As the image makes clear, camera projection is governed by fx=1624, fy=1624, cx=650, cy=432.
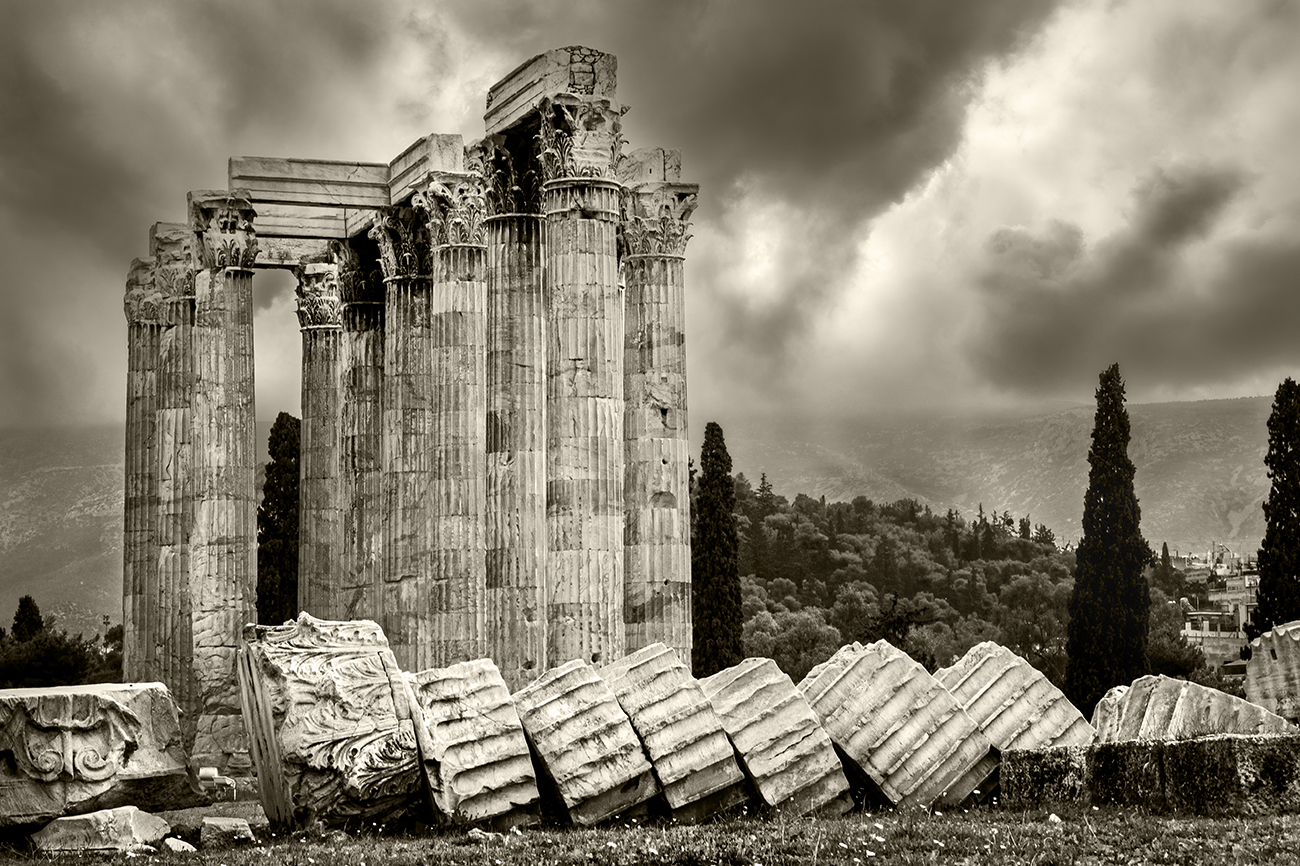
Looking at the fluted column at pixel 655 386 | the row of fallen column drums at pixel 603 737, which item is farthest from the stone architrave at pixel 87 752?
the fluted column at pixel 655 386

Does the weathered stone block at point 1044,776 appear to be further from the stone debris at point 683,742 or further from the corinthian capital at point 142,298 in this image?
the corinthian capital at point 142,298

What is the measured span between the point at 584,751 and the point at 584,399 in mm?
9975

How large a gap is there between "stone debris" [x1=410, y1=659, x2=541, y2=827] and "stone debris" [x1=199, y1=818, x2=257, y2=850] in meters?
1.78

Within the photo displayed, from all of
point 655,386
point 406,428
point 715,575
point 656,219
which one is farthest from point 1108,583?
point 406,428

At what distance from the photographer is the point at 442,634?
26812 millimetres

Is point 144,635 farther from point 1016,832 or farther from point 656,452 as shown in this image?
point 1016,832

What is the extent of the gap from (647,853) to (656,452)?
15723 millimetres

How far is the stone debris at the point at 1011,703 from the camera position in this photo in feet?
51.1

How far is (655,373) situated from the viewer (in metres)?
27.2

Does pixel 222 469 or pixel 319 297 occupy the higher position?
pixel 319 297

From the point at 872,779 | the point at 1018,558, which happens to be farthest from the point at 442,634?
the point at 1018,558

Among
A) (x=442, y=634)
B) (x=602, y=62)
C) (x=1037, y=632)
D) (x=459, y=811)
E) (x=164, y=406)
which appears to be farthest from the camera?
(x=1037, y=632)

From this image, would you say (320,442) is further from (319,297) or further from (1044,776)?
(1044,776)

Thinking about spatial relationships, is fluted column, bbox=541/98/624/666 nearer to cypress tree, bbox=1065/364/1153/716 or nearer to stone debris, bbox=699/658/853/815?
stone debris, bbox=699/658/853/815
